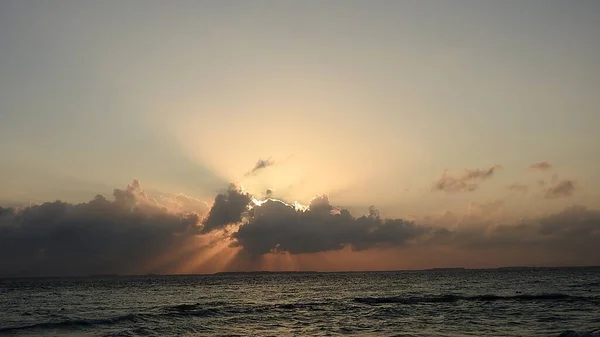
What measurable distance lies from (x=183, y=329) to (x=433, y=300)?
1548 inches

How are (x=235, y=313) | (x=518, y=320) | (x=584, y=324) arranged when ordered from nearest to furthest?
(x=584, y=324) → (x=518, y=320) → (x=235, y=313)

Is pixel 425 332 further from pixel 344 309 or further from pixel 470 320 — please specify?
pixel 344 309

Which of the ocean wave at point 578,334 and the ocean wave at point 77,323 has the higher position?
the ocean wave at point 578,334

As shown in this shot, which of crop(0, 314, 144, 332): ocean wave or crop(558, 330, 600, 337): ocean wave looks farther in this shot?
crop(0, 314, 144, 332): ocean wave

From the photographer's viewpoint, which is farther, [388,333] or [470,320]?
[470,320]

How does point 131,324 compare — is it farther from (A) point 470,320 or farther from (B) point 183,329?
(A) point 470,320

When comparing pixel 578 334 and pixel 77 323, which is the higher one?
pixel 578 334

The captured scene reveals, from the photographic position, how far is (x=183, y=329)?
4400 cm

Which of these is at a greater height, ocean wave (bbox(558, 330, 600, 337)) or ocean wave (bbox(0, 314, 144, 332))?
ocean wave (bbox(558, 330, 600, 337))

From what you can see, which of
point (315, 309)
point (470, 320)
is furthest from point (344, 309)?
point (470, 320)

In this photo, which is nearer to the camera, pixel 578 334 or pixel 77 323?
pixel 578 334

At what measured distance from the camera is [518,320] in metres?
A: 44.7

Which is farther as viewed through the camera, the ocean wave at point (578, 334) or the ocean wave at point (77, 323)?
the ocean wave at point (77, 323)

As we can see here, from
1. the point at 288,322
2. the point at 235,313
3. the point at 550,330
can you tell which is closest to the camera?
the point at 550,330
